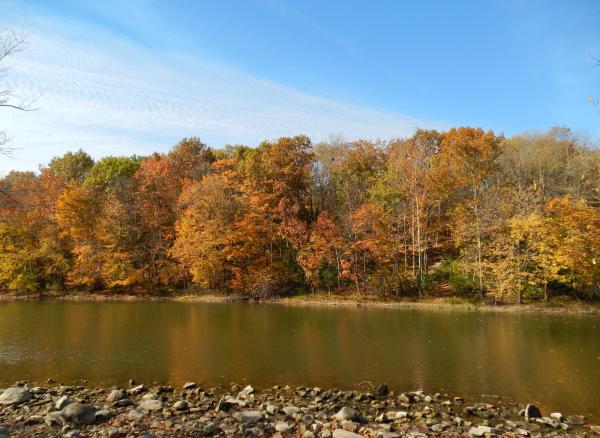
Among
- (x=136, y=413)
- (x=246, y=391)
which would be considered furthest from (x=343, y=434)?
(x=136, y=413)

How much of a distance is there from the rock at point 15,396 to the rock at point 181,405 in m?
4.63

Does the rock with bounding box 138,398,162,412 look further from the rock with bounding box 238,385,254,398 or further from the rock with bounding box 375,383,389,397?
the rock with bounding box 375,383,389,397

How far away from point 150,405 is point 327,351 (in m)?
10.2

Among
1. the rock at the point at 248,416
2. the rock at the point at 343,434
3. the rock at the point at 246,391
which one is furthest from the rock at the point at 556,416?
the rock at the point at 246,391

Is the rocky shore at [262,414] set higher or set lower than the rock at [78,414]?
lower

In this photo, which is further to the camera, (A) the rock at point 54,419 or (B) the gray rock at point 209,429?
(A) the rock at point 54,419

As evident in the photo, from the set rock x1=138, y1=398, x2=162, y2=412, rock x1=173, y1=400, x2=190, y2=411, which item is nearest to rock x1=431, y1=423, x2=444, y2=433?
rock x1=173, y1=400, x2=190, y2=411

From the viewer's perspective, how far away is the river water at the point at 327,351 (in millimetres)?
16000

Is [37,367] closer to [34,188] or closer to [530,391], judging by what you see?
[530,391]

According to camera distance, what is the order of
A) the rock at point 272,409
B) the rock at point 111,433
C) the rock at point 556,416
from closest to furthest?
1. the rock at point 111,433
2. the rock at point 556,416
3. the rock at point 272,409

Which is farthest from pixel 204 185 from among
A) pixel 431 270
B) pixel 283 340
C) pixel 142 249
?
pixel 283 340

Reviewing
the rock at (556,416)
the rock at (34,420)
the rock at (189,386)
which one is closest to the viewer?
the rock at (34,420)

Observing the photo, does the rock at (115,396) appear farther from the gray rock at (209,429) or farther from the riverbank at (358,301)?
the riverbank at (358,301)

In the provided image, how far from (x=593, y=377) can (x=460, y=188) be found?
33.4 meters
